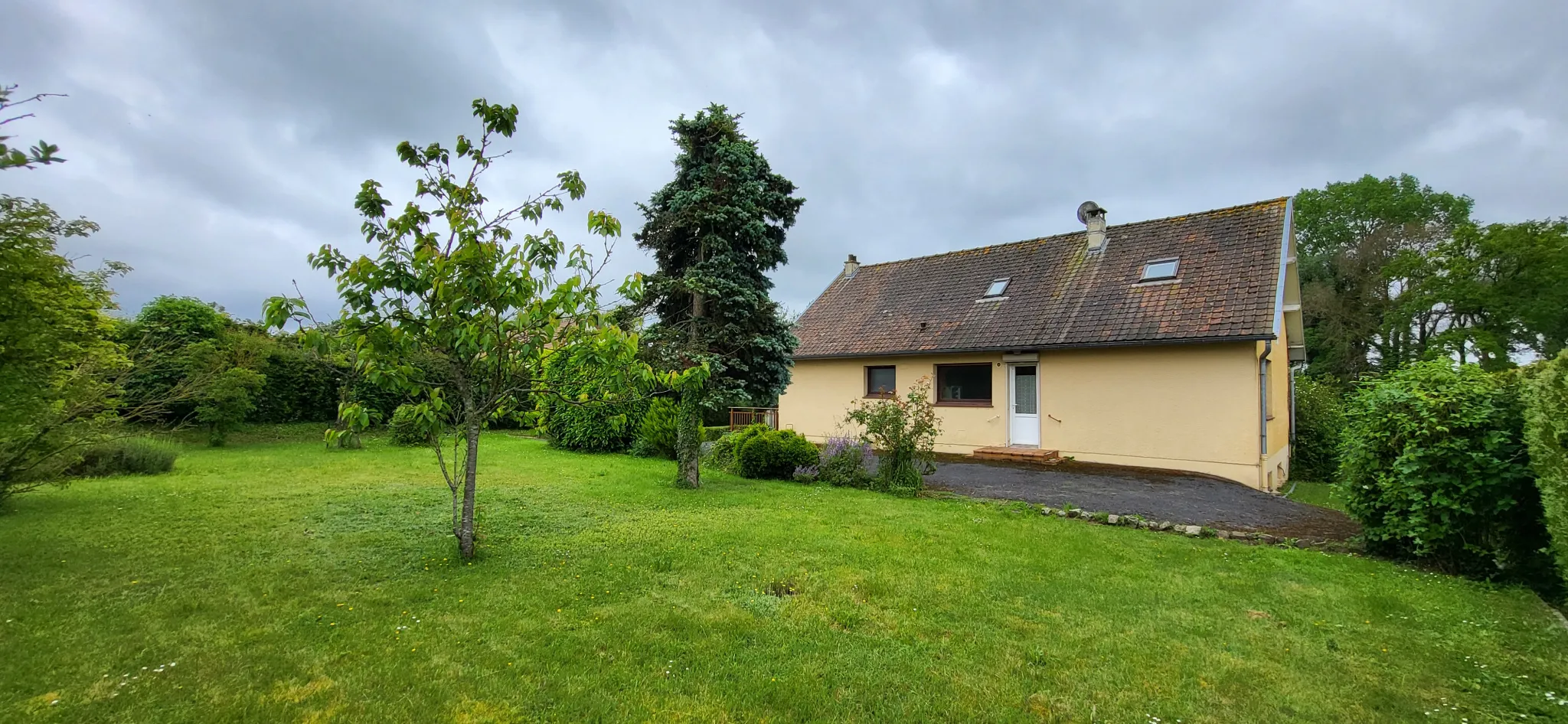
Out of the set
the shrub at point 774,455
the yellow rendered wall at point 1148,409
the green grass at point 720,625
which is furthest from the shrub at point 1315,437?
the shrub at point 774,455

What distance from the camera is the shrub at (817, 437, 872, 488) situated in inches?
400

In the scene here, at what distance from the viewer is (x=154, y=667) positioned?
317 cm

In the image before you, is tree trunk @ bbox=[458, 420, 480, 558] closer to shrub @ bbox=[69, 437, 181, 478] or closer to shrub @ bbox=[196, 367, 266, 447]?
shrub @ bbox=[69, 437, 181, 478]

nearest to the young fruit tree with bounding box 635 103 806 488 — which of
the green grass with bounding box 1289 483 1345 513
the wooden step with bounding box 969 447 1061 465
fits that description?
the wooden step with bounding box 969 447 1061 465

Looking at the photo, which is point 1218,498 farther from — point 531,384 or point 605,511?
point 531,384

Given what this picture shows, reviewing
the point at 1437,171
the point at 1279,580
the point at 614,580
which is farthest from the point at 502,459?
the point at 1437,171

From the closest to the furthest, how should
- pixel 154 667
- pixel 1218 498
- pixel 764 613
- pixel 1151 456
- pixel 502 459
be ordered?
pixel 154 667 < pixel 764 613 < pixel 1218 498 < pixel 1151 456 < pixel 502 459

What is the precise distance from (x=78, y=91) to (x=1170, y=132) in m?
16.6

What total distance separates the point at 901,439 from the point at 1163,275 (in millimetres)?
7723

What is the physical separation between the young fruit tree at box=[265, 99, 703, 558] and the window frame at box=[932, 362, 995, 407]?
996 cm

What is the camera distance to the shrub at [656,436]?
45.1ft

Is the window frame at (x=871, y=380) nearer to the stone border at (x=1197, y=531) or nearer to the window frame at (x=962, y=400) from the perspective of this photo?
the window frame at (x=962, y=400)

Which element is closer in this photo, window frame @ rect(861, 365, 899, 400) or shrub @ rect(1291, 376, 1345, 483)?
shrub @ rect(1291, 376, 1345, 483)

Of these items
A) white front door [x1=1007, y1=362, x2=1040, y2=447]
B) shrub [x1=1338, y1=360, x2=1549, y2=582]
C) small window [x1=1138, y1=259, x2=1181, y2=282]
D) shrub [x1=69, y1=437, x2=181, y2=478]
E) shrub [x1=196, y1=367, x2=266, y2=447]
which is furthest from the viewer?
shrub [x1=196, y1=367, x2=266, y2=447]
